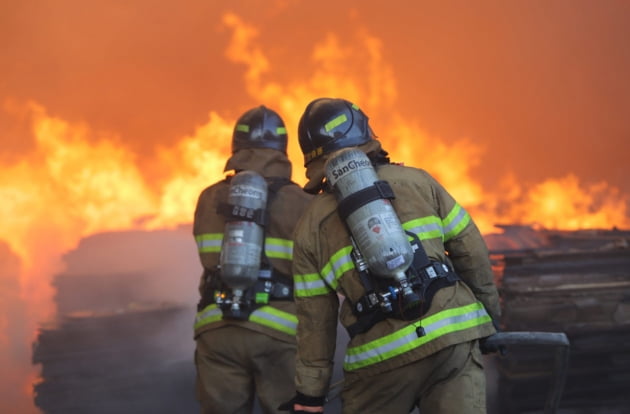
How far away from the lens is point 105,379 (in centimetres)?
604

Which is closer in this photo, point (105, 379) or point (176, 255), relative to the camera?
point (105, 379)

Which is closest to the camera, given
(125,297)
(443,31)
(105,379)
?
(105,379)

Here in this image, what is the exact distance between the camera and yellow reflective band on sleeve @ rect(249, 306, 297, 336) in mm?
3723

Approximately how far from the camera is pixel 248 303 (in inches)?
145

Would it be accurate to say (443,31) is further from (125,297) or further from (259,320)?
(259,320)

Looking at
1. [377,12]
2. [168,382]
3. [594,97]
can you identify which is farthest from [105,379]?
[594,97]

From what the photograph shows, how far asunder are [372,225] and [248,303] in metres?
1.57

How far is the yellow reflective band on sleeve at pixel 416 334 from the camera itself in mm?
2375

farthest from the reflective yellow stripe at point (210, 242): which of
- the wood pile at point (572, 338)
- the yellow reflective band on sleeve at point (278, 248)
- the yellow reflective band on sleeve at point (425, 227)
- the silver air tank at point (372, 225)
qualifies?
the wood pile at point (572, 338)

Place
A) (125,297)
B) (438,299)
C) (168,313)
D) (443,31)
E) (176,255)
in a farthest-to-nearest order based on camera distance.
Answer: (443,31) < (176,255) < (125,297) < (168,313) < (438,299)

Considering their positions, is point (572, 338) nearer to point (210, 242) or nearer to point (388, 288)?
point (210, 242)

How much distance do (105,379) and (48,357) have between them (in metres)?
0.64

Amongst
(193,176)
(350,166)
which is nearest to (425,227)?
(350,166)

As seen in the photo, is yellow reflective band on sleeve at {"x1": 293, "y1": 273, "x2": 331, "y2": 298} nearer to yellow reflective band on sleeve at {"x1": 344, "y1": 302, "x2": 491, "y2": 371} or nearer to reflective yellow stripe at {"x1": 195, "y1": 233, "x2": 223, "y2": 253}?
yellow reflective band on sleeve at {"x1": 344, "y1": 302, "x2": 491, "y2": 371}
